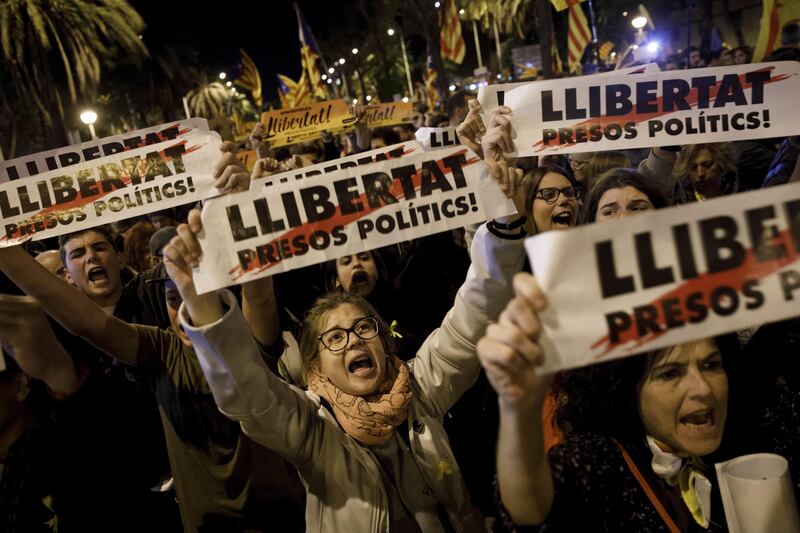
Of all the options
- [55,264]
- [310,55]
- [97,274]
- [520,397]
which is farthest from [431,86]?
[520,397]

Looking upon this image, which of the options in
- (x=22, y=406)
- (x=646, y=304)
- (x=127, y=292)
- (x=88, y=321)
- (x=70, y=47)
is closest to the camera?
(x=646, y=304)

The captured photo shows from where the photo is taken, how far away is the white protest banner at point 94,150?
3.24 meters

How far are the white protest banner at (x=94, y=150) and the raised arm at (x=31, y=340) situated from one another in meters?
1.06

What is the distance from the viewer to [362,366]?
8.80 feet

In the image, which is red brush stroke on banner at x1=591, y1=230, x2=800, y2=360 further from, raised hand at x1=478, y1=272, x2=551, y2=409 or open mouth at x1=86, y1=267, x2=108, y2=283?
open mouth at x1=86, y1=267, x2=108, y2=283

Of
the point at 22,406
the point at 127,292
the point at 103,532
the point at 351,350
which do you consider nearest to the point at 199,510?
the point at 103,532

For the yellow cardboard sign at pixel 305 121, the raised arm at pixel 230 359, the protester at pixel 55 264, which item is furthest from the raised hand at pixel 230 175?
the yellow cardboard sign at pixel 305 121

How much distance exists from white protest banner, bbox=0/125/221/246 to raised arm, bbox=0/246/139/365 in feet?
0.69

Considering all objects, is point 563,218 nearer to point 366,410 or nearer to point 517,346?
point 366,410

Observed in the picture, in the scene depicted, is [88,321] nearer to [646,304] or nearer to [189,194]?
[189,194]

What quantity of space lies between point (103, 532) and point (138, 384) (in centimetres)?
65

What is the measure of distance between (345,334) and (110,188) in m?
1.37

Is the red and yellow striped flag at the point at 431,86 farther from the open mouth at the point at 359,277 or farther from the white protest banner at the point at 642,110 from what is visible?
the white protest banner at the point at 642,110

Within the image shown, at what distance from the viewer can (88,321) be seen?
110 inches
